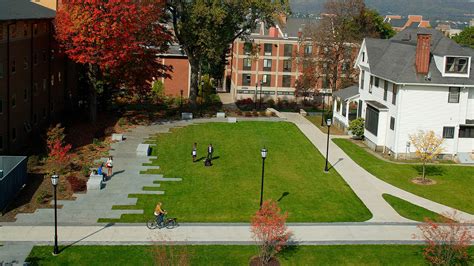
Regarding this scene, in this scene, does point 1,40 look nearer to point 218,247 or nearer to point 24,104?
point 24,104

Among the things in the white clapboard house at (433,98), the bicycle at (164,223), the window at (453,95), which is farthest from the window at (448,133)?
the bicycle at (164,223)

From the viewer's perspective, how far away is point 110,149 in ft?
153

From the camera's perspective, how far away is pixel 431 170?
4475 cm

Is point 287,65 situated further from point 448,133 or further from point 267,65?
point 448,133

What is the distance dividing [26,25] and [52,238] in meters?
24.8

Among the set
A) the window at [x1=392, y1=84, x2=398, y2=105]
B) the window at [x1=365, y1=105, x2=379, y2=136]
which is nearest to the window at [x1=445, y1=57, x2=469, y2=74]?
the window at [x1=392, y1=84, x2=398, y2=105]

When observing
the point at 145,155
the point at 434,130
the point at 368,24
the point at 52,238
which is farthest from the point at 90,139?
the point at 368,24

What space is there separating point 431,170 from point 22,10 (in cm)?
3535

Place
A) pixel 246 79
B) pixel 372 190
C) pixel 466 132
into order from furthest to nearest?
1. pixel 246 79
2. pixel 466 132
3. pixel 372 190

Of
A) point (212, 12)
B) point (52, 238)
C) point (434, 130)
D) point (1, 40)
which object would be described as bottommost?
point (52, 238)

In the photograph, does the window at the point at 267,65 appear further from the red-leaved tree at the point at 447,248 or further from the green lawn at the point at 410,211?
the red-leaved tree at the point at 447,248

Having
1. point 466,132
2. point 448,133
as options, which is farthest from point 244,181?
point 466,132

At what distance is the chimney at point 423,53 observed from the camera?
47344 millimetres

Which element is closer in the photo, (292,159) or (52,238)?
(52,238)
